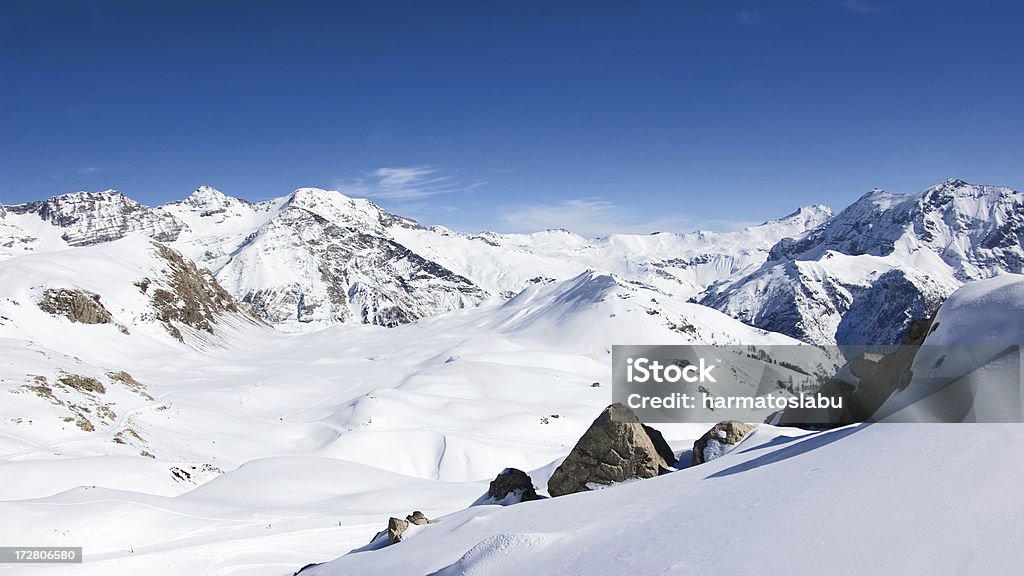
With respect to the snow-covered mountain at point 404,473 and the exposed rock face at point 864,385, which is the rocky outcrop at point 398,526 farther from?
the exposed rock face at point 864,385

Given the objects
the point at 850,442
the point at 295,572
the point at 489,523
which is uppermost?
the point at 850,442

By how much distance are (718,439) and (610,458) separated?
3.10 meters

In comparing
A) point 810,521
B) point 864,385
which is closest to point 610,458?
point 864,385

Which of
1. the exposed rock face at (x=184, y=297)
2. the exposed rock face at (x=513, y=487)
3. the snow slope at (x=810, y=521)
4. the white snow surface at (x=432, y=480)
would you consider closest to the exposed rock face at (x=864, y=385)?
the white snow surface at (x=432, y=480)

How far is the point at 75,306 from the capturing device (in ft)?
194

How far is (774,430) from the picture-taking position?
47.3 ft

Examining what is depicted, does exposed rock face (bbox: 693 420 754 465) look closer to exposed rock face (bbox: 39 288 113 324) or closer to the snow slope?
the snow slope

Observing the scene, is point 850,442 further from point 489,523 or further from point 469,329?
point 469,329

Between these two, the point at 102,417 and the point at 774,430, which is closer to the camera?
the point at 774,430

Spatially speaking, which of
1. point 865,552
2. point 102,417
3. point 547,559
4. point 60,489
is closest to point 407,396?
point 102,417

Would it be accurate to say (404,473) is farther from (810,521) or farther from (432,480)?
(810,521)

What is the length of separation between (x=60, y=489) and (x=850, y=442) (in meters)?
20.8

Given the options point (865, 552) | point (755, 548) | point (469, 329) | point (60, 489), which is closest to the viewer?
point (865, 552)

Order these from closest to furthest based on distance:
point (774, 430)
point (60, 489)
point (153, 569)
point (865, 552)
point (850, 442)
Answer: point (865, 552) → point (850, 442) → point (153, 569) → point (774, 430) → point (60, 489)
